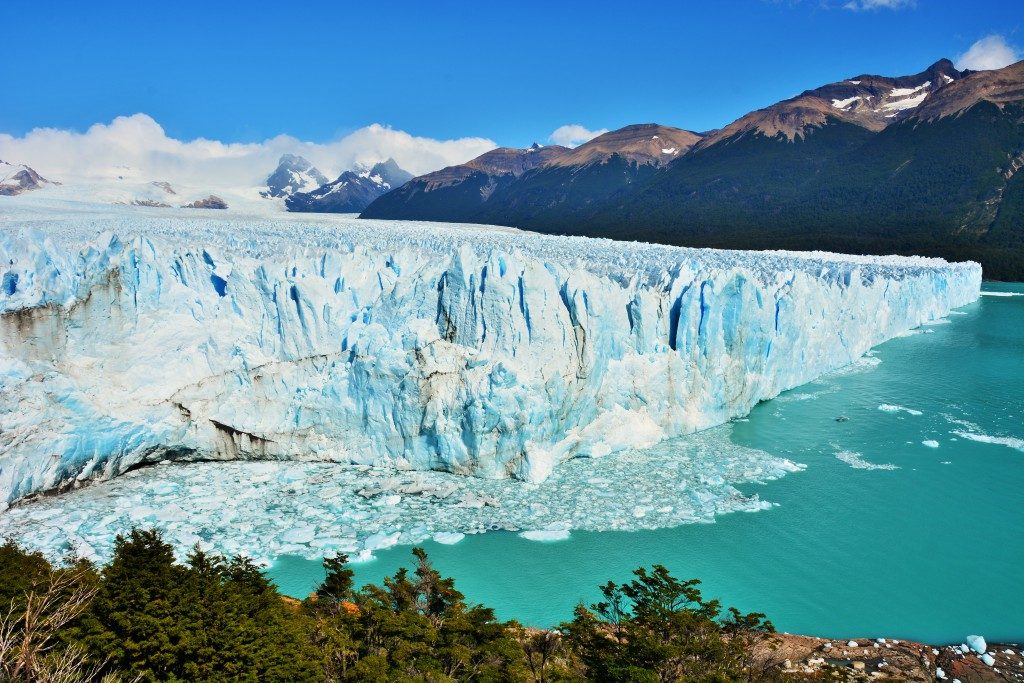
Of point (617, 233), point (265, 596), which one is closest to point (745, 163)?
point (617, 233)

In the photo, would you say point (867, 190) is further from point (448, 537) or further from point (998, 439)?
point (448, 537)

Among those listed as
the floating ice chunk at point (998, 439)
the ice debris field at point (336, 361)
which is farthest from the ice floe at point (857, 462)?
the floating ice chunk at point (998, 439)

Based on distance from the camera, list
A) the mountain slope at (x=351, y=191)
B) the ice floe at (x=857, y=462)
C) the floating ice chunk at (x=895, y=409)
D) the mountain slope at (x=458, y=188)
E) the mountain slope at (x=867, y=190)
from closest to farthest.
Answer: the ice floe at (x=857, y=462) → the floating ice chunk at (x=895, y=409) → the mountain slope at (x=867, y=190) → the mountain slope at (x=458, y=188) → the mountain slope at (x=351, y=191)

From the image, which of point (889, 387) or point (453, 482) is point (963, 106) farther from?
point (453, 482)

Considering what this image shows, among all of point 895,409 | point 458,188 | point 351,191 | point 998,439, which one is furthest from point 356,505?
point 351,191

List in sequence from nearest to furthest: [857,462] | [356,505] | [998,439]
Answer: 1. [356,505]
2. [857,462]
3. [998,439]

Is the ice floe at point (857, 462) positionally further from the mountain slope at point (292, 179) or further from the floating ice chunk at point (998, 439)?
the mountain slope at point (292, 179)
